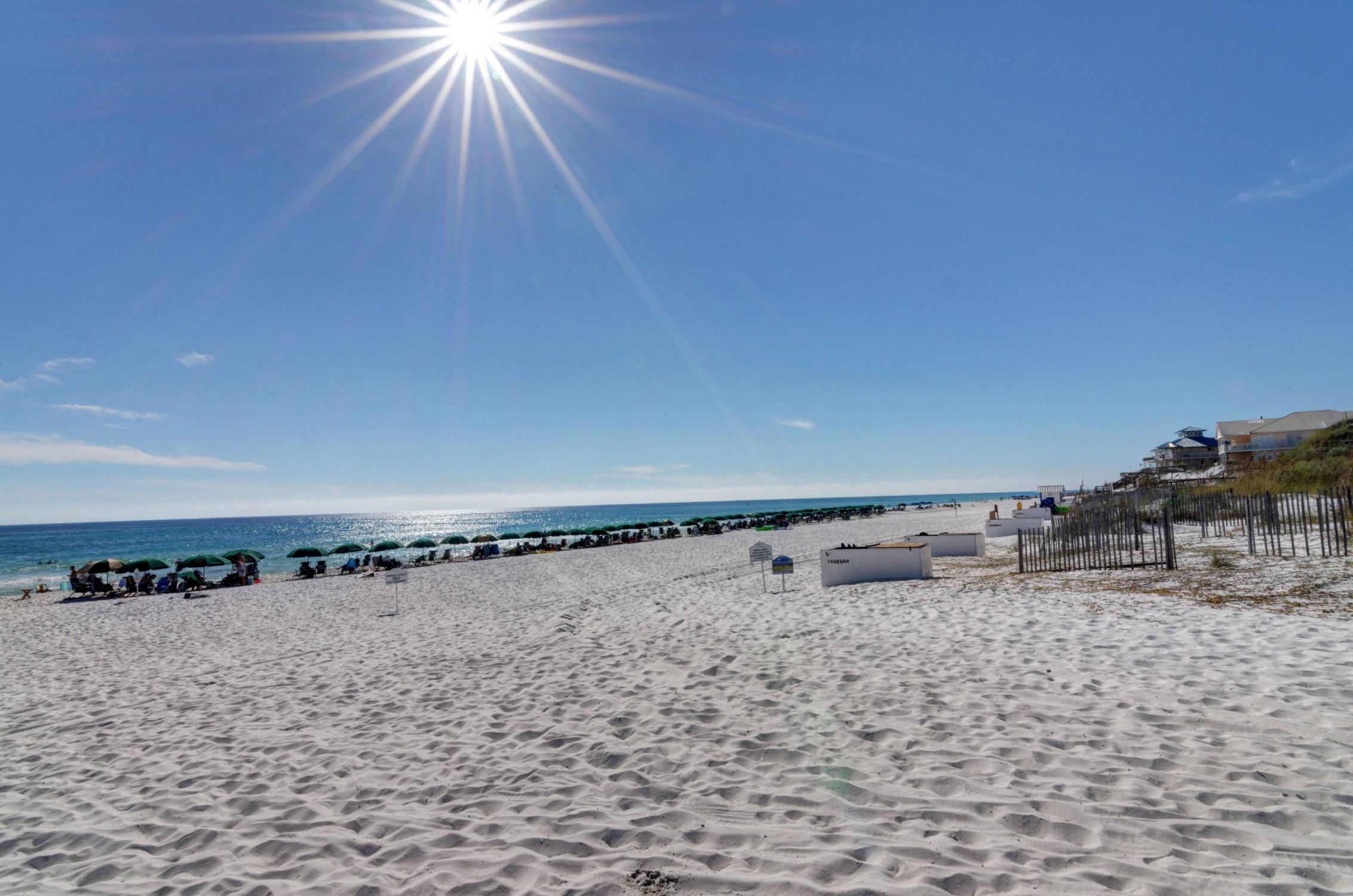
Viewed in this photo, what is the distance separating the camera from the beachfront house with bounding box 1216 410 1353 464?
44.0 meters

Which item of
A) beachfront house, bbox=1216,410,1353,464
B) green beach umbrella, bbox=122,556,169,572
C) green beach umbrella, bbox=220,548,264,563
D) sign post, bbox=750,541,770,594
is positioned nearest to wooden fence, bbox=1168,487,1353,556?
sign post, bbox=750,541,770,594

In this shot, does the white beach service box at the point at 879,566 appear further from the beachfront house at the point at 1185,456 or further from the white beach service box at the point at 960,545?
the beachfront house at the point at 1185,456

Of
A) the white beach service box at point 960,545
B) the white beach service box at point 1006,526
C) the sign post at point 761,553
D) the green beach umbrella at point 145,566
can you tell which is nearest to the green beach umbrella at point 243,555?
the green beach umbrella at point 145,566

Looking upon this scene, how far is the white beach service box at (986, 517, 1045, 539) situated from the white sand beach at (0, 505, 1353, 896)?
1590 cm

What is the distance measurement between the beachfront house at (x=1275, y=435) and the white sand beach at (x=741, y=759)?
49865 millimetres

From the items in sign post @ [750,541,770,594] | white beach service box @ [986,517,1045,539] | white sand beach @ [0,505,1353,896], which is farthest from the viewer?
white beach service box @ [986,517,1045,539]

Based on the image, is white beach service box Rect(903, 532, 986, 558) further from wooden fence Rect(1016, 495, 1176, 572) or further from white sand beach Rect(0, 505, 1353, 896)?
white sand beach Rect(0, 505, 1353, 896)

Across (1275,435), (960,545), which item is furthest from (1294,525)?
(1275,435)

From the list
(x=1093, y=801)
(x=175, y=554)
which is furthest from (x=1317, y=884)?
(x=175, y=554)

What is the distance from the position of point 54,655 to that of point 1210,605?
17.9 meters

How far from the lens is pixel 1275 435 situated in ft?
152

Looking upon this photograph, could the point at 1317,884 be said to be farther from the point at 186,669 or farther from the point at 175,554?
the point at 175,554

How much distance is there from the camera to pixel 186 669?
28.4 ft

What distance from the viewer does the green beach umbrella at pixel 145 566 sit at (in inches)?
897
